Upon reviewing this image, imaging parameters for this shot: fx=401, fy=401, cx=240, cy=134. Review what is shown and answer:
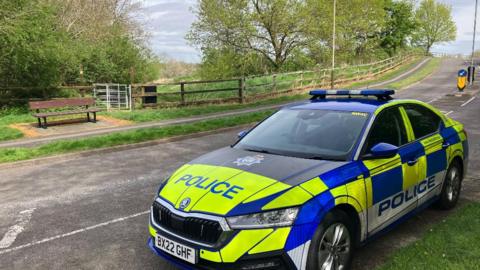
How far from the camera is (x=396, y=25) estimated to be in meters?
60.0

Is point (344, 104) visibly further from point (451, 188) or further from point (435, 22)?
point (435, 22)

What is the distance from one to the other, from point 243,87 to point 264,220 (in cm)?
2087

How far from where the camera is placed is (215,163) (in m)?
4.08

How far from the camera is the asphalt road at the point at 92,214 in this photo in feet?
14.4

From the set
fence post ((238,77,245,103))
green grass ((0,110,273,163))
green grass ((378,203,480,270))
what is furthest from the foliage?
green grass ((378,203,480,270))

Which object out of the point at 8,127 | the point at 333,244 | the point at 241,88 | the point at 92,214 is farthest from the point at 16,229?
the point at 241,88

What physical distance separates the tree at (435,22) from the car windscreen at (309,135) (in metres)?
88.6

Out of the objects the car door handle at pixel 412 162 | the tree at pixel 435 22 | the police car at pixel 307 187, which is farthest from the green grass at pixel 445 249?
the tree at pixel 435 22

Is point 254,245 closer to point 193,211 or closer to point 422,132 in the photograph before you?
point 193,211

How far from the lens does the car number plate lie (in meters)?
3.27

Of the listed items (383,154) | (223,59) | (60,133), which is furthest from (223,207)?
(223,59)

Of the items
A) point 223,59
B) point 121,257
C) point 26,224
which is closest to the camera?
point 121,257

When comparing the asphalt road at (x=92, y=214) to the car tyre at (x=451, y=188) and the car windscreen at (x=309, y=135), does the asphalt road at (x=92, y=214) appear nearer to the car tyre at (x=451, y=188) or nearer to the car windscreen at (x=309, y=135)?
the car tyre at (x=451, y=188)

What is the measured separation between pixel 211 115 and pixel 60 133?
21.8 ft
